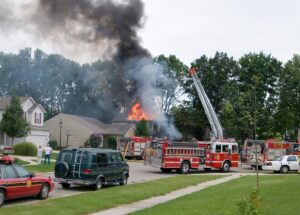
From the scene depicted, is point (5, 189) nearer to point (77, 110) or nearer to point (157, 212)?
point (157, 212)

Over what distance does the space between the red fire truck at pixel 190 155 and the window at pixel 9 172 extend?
58.4 ft

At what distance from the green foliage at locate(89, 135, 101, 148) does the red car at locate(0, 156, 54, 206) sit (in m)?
53.1

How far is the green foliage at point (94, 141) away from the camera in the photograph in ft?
232

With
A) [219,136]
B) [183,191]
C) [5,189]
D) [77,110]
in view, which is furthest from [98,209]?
[77,110]

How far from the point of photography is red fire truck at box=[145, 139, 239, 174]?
33.5 m

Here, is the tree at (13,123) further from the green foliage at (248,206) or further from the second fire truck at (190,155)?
the green foliage at (248,206)

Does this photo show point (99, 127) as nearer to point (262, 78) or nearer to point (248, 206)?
point (262, 78)

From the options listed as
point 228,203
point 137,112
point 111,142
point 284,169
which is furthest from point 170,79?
point 228,203

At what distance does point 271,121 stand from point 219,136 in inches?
1043

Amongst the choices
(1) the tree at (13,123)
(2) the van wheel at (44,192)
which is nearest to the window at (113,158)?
(2) the van wheel at (44,192)

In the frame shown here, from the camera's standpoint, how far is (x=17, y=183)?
1606cm

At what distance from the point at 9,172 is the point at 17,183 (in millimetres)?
436

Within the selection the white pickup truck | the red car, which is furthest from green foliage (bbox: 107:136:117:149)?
the red car

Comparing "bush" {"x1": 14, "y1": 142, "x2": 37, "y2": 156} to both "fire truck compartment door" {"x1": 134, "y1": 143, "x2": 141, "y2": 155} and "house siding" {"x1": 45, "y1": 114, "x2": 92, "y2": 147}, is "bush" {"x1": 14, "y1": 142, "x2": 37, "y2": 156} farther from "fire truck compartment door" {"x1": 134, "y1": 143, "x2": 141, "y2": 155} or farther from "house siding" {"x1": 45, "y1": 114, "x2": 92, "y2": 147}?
"house siding" {"x1": 45, "y1": 114, "x2": 92, "y2": 147}
